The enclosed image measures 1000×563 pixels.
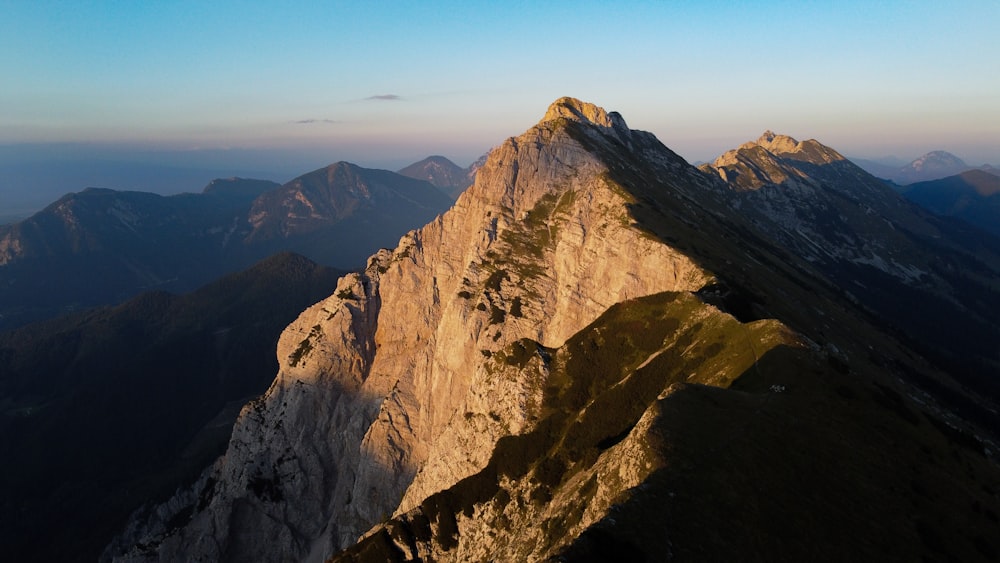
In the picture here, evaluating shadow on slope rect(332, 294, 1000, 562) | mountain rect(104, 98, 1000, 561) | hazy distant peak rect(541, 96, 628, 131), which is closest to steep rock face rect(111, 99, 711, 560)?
mountain rect(104, 98, 1000, 561)

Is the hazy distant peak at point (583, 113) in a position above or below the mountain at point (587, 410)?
above

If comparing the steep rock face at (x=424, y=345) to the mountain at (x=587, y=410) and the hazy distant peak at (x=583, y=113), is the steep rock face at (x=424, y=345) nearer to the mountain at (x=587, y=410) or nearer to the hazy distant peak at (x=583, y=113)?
the mountain at (x=587, y=410)

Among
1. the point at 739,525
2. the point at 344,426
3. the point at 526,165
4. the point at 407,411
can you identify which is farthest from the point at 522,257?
the point at 739,525

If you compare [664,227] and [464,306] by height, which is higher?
[664,227]

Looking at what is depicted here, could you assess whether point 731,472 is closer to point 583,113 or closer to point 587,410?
point 587,410

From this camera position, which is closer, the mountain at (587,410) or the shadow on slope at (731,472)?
the shadow on slope at (731,472)

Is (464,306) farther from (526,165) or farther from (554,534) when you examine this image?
(554,534)

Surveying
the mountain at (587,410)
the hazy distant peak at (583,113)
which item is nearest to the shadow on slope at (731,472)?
the mountain at (587,410)
